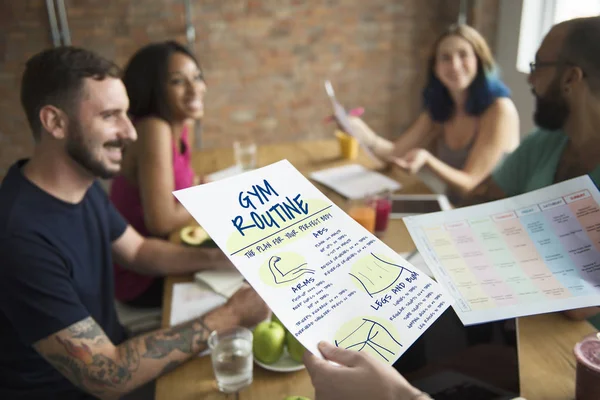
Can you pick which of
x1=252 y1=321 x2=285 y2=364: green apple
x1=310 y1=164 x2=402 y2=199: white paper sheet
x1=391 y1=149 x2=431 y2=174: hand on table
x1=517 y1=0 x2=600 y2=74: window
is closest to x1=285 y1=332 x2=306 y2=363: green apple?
x1=252 y1=321 x2=285 y2=364: green apple

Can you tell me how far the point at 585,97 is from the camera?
1146 millimetres

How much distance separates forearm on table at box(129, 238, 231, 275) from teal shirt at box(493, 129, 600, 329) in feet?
Result: 3.11

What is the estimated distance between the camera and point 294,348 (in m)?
0.99

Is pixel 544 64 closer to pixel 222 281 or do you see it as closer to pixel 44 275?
pixel 222 281

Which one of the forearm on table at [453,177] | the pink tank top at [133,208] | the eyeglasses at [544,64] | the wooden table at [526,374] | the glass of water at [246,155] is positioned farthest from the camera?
the glass of water at [246,155]

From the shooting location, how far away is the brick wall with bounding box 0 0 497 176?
10.8 feet

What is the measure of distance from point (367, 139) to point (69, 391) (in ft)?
5.81

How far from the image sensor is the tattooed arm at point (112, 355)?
1.04 m

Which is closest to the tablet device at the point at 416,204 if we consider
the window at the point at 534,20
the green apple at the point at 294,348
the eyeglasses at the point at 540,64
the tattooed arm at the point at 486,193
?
the tattooed arm at the point at 486,193

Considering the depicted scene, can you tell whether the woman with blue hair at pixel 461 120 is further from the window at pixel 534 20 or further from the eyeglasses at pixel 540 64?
the window at pixel 534 20

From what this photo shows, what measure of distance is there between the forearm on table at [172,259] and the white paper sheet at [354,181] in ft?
2.17

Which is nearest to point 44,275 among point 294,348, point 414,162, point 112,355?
point 112,355

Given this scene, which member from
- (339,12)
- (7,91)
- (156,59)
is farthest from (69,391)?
(339,12)

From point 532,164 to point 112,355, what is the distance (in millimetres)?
1329
